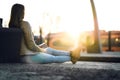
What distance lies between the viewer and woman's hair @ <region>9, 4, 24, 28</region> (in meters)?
7.81

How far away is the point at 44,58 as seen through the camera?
830 centimetres

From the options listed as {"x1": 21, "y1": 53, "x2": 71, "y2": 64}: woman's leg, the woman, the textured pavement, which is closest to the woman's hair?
the woman

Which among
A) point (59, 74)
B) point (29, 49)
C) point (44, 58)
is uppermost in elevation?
point (29, 49)

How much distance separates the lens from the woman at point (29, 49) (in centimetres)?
792

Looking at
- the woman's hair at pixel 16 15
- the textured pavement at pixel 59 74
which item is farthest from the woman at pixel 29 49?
the textured pavement at pixel 59 74

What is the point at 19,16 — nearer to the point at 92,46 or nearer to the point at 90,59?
the point at 90,59

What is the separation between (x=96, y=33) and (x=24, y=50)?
1391 cm


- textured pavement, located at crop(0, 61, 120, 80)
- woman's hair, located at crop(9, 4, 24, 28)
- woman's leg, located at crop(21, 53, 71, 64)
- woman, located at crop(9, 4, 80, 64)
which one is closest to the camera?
textured pavement, located at crop(0, 61, 120, 80)

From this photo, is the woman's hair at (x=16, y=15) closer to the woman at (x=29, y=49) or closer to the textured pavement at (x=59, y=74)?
the woman at (x=29, y=49)

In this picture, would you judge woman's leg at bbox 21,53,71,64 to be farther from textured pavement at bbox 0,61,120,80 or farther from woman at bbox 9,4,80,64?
textured pavement at bbox 0,61,120,80

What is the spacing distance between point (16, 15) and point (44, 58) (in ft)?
3.94

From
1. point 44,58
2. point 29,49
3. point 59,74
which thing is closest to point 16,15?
point 29,49

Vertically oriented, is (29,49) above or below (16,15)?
below

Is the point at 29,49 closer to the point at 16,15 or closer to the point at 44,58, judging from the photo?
the point at 44,58
